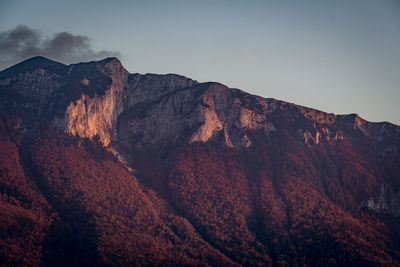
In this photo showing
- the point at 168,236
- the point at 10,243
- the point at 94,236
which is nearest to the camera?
the point at 10,243

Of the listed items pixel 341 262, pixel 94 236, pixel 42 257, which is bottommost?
pixel 42 257

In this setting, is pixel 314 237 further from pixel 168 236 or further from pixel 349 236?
pixel 168 236

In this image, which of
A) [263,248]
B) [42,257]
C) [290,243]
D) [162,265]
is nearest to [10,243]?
[42,257]

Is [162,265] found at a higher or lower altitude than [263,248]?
lower

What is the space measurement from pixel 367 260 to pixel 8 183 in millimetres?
162012

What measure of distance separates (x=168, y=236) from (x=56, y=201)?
53908mm

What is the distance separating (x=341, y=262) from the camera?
175875 mm

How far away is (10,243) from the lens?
159375 mm

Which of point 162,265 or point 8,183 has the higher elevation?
point 8,183

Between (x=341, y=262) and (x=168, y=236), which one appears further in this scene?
(x=168, y=236)

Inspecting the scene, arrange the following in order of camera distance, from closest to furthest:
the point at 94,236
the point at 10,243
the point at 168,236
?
the point at 10,243, the point at 94,236, the point at 168,236

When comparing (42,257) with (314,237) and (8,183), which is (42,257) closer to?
(8,183)

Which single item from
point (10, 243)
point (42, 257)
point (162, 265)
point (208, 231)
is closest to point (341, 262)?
point (208, 231)

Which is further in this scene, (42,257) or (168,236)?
(168,236)
